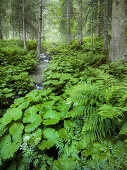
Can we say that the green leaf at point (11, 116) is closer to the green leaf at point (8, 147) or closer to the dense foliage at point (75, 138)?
the dense foliage at point (75, 138)

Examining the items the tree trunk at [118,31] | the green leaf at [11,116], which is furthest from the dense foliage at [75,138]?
the tree trunk at [118,31]

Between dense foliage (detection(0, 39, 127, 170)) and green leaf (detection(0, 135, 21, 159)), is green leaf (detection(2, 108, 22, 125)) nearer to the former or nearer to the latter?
dense foliage (detection(0, 39, 127, 170))

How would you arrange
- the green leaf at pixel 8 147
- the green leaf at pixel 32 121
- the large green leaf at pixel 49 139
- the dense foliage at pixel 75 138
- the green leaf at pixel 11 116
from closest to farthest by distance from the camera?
the dense foliage at pixel 75 138
the green leaf at pixel 8 147
the large green leaf at pixel 49 139
the green leaf at pixel 32 121
the green leaf at pixel 11 116

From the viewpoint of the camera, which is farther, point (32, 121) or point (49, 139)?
point (32, 121)

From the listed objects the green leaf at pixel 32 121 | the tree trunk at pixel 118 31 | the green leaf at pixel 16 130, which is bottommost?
the green leaf at pixel 16 130

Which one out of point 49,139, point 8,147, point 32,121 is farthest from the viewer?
point 32,121

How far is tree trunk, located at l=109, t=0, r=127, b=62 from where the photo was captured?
12.6 feet

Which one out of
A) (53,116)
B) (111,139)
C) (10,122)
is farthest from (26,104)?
(111,139)

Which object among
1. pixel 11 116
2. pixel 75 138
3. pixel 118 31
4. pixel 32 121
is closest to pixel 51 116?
pixel 32 121

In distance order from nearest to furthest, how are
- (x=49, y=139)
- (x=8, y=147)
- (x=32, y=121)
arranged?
(x=8, y=147) → (x=49, y=139) → (x=32, y=121)

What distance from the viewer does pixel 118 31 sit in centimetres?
402

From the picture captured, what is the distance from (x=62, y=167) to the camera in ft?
3.68

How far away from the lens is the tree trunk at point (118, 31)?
3832 millimetres

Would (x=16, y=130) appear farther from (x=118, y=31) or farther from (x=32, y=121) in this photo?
(x=118, y=31)
